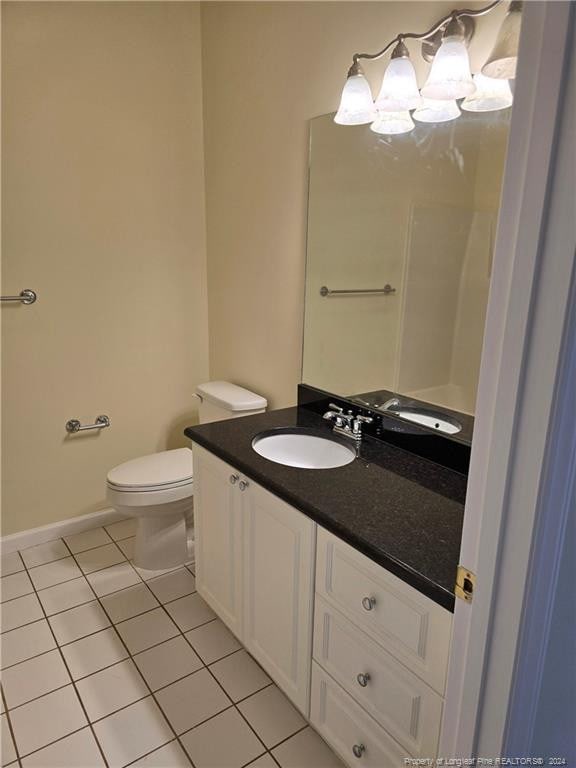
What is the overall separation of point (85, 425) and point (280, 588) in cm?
148

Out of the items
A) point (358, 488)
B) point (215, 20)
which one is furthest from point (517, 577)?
point (215, 20)

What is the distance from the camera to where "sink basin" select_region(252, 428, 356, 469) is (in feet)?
5.90

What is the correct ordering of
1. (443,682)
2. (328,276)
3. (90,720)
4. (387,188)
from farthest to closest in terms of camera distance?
(328,276) → (387,188) → (90,720) → (443,682)

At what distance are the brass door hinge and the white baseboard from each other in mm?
2200

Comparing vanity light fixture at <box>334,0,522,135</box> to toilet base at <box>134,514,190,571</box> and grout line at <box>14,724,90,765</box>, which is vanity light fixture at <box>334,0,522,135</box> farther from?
grout line at <box>14,724,90,765</box>

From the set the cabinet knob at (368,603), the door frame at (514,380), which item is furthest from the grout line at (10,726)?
the door frame at (514,380)

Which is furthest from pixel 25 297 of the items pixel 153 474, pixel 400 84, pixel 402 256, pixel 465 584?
pixel 465 584

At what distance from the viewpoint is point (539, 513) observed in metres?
0.64

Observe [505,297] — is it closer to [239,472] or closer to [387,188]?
[239,472]

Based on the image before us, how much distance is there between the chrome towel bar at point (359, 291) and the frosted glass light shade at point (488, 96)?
0.58 m

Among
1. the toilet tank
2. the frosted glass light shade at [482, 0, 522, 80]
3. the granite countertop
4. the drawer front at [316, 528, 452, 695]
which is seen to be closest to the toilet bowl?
the toilet tank

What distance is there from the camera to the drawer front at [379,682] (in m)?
1.08

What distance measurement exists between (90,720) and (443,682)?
115cm

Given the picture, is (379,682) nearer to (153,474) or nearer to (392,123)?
(153,474)
